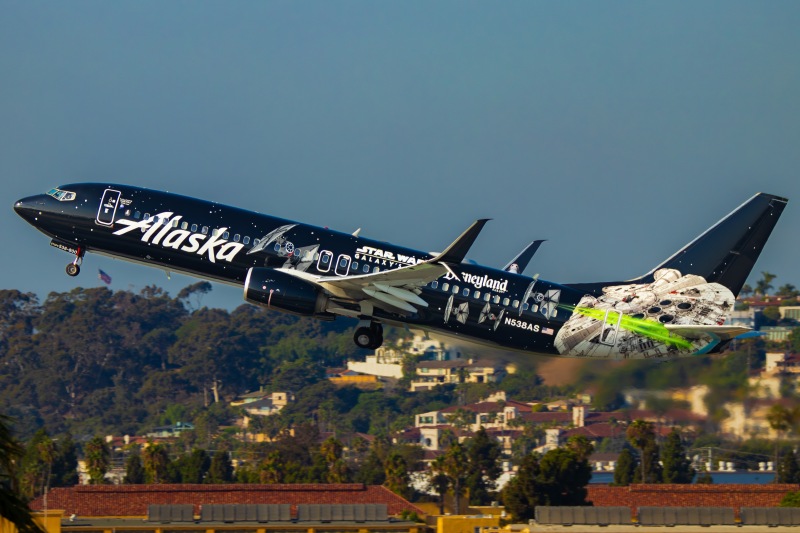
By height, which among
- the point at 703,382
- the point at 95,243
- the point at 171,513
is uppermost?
the point at 95,243

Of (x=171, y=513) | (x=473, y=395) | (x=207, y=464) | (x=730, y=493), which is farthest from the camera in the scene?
(x=473, y=395)

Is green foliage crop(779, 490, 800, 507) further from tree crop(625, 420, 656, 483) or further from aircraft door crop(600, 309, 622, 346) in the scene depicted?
tree crop(625, 420, 656, 483)

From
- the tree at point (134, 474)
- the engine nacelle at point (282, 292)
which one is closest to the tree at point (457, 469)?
the tree at point (134, 474)

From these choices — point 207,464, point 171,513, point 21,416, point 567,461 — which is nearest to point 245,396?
point 21,416

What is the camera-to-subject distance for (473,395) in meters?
171

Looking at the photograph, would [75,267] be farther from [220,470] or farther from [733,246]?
[220,470]

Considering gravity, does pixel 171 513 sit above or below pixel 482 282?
below

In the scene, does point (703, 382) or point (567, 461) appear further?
point (567, 461)

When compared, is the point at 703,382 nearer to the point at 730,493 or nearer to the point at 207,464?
the point at 730,493

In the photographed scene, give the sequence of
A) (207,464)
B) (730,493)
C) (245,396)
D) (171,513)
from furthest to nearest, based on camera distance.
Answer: (245,396)
(207,464)
(730,493)
(171,513)

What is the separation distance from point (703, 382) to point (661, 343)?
325 inches

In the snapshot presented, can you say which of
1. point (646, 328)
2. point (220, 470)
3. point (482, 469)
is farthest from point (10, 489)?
point (482, 469)

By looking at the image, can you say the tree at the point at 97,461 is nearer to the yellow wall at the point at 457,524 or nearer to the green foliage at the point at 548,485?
the green foliage at the point at 548,485

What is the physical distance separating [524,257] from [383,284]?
10.0m
